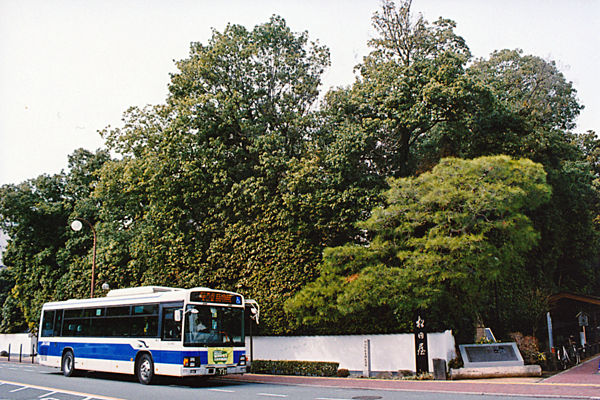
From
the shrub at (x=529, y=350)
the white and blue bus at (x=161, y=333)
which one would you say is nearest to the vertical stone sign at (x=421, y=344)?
the shrub at (x=529, y=350)

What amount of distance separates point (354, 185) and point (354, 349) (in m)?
6.96

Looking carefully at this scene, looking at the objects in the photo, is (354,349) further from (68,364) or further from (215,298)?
(68,364)

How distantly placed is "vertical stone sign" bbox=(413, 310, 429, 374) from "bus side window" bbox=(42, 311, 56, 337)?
14840mm

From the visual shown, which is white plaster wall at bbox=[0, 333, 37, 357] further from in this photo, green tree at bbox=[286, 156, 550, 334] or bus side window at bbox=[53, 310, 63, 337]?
green tree at bbox=[286, 156, 550, 334]

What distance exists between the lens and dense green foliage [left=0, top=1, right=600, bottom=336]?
16.4 meters

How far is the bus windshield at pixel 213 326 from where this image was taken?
14.7 meters

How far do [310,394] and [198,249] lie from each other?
1298 centimetres

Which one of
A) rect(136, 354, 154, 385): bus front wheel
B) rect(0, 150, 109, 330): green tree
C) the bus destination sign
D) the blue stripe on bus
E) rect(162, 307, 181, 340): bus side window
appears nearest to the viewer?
the blue stripe on bus

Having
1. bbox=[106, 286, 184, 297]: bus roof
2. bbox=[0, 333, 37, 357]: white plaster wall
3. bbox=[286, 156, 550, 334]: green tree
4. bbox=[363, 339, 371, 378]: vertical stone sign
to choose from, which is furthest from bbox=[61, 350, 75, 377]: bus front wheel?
bbox=[0, 333, 37, 357]: white plaster wall

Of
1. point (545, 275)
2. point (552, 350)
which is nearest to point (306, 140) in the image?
point (552, 350)

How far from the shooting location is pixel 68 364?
1922 cm

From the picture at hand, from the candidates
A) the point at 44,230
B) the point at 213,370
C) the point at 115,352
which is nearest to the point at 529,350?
the point at 213,370

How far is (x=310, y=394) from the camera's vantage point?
12.7 meters

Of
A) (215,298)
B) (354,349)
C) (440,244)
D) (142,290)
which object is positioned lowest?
(354,349)
